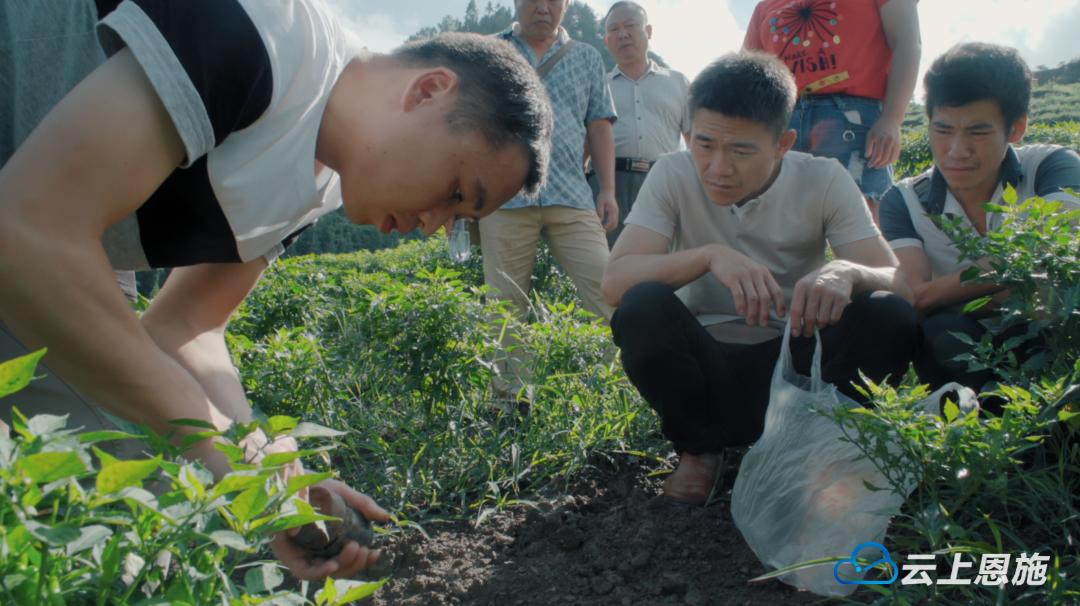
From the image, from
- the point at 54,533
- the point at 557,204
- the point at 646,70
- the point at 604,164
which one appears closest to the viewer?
the point at 54,533

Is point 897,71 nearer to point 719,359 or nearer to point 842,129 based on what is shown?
point 842,129

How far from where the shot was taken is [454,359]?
8.14 ft

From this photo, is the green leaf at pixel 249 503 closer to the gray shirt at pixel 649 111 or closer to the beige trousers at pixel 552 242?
the beige trousers at pixel 552 242

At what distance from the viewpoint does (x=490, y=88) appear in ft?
4.98

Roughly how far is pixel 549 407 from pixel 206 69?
1.74m

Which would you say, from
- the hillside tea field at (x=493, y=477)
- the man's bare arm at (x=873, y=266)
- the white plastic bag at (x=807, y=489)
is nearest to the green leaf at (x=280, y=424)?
the hillside tea field at (x=493, y=477)

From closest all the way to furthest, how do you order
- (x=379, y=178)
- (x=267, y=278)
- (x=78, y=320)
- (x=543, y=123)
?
(x=78, y=320), (x=379, y=178), (x=543, y=123), (x=267, y=278)

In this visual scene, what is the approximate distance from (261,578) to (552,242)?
3.24 meters

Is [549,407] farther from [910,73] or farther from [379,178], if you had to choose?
[910,73]

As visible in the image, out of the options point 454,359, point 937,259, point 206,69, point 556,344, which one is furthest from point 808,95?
point 206,69

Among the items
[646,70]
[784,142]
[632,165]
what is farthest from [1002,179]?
[646,70]

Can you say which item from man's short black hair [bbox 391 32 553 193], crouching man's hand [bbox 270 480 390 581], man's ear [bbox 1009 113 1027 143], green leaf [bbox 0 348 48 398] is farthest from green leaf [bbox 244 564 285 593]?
man's ear [bbox 1009 113 1027 143]

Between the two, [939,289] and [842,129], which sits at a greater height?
[842,129]

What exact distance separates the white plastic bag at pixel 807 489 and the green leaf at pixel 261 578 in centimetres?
112
